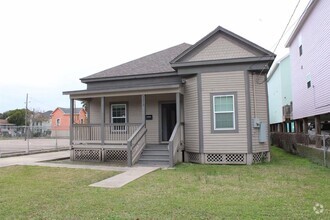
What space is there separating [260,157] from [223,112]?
2.48 m

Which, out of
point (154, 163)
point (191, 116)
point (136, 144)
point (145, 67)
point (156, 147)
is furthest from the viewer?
point (145, 67)

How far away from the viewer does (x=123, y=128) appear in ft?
48.9

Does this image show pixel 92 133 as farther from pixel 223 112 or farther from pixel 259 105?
pixel 259 105

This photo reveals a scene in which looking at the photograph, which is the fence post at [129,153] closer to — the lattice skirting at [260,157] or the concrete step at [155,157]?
the concrete step at [155,157]

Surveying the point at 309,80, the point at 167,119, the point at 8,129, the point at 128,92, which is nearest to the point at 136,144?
the point at 128,92

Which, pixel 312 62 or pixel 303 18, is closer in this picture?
pixel 312 62

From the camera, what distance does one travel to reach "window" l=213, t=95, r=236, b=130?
12.7 m

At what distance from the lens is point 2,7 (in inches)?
467

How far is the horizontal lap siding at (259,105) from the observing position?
41.6 ft

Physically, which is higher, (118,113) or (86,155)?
(118,113)

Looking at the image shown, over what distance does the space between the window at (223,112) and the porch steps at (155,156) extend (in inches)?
93.8

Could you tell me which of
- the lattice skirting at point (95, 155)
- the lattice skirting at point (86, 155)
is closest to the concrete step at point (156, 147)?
the lattice skirting at point (95, 155)

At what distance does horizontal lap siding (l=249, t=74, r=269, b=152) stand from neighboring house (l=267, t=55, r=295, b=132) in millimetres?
15602

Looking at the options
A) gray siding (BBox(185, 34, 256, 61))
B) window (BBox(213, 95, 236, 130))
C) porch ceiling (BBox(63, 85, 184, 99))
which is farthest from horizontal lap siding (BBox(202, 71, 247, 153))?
porch ceiling (BBox(63, 85, 184, 99))
